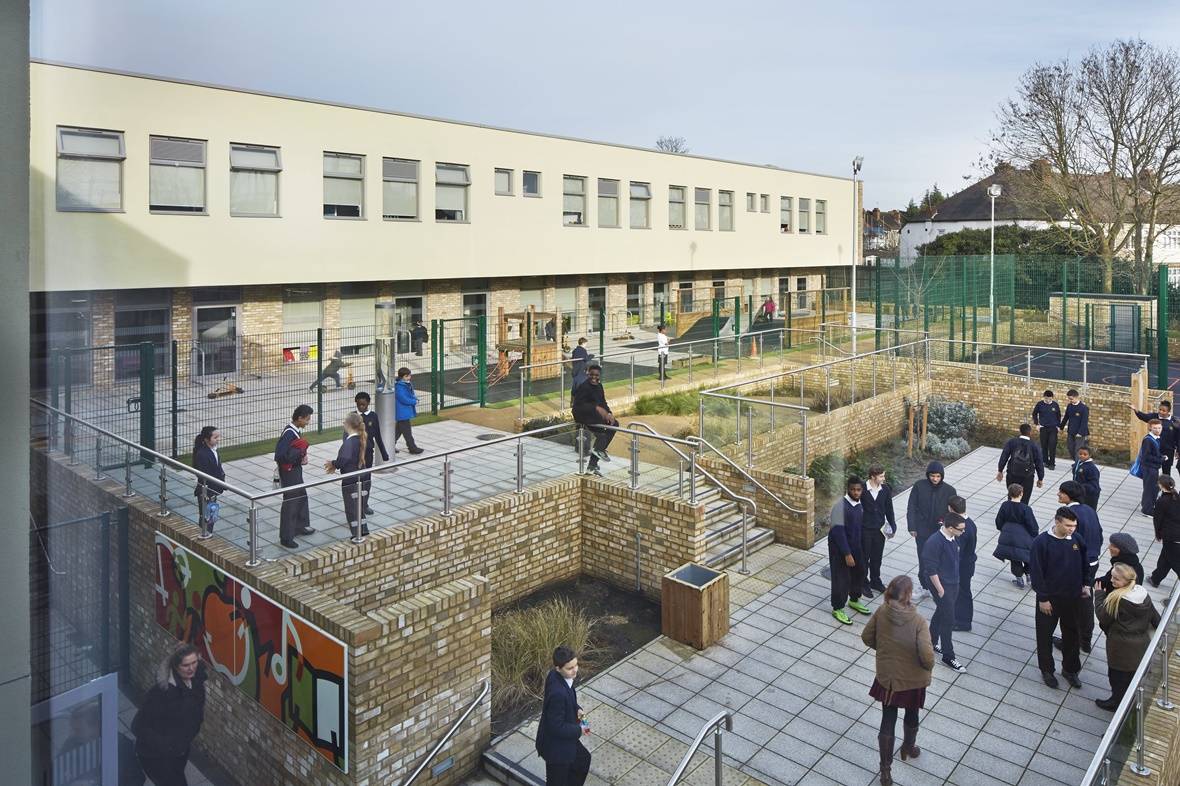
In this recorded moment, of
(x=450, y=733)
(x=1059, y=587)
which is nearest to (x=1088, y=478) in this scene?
(x=1059, y=587)

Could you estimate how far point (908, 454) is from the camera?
15820mm

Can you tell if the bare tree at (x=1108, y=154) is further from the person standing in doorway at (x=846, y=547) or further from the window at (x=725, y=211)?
the person standing in doorway at (x=846, y=547)

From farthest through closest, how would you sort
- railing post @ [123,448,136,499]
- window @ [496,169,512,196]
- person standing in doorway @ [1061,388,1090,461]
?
window @ [496,169,512,196], person standing in doorway @ [1061,388,1090,461], railing post @ [123,448,136,499]

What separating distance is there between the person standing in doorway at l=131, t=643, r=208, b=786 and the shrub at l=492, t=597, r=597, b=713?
7.99ft

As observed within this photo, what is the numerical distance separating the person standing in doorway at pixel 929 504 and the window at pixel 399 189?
15.0 meters

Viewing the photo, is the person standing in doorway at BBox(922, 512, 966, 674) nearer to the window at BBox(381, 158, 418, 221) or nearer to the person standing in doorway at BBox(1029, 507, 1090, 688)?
the person standing in doorway at BBox(1029, 507, 1090, 688)

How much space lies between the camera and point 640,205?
27297mm

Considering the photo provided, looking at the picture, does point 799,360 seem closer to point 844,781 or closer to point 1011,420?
point 1011,420

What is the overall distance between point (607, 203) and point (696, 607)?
1982 centimetres

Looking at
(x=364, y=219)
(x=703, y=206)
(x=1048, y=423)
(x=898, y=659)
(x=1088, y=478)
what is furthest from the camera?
(x=703, y=206)

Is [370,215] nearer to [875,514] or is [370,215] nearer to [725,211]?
[725,211]

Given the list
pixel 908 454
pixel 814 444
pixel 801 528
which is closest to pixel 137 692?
pixel 801 528

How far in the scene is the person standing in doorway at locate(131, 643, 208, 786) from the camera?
5035 mm

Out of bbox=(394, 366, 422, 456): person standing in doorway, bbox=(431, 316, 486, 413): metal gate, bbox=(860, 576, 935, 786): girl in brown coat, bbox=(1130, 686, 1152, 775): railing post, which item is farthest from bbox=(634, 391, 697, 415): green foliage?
bbox=(1130, 686, 1152, 775): railing post
